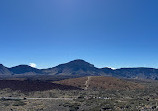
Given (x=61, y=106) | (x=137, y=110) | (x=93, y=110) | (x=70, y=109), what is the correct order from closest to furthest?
(x=137, y=110) → (x=93, y=110) → (x=70, y=109) → (x=61, y=106)

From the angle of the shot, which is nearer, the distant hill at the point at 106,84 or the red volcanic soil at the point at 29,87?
the red volcanic soil at the point at 29,87

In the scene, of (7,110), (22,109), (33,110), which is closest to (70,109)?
(33,110)

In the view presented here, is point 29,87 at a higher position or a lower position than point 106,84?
lower

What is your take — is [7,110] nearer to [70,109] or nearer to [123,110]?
[70,109]

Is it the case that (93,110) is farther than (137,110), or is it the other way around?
(93,110)

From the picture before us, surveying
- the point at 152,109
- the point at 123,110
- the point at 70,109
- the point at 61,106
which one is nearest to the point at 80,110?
the point at 70,109

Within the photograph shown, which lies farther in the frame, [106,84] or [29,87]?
[106,84]

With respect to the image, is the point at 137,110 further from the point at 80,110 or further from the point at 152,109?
the point at 80,110

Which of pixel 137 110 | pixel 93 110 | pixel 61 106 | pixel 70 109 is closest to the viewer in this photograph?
pixel 137 110

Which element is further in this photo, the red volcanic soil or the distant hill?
the distant hill
